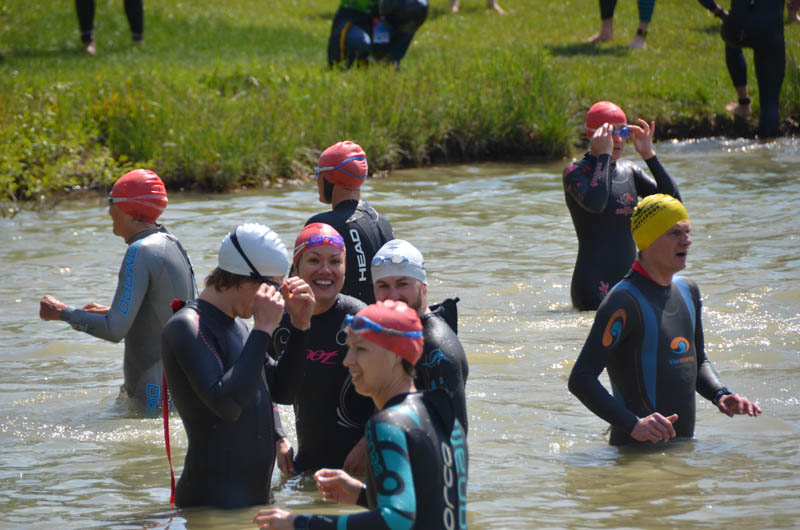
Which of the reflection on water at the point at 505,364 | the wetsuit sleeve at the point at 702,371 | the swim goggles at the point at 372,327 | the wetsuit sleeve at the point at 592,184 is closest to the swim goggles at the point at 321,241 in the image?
the reflection on water at the point at 505,364

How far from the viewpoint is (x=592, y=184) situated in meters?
8.69

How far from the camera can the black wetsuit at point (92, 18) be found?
2250 centimetres

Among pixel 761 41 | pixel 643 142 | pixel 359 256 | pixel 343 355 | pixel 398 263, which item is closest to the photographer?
pixel 398 263

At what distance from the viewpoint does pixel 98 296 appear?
11.1m

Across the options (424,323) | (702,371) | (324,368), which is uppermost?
(424,323)

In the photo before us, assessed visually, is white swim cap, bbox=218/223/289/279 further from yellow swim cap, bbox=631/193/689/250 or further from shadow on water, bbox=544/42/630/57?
shadow on water, bbox=544/42/630/57

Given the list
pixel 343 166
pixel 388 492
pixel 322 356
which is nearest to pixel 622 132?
pixel 343 166

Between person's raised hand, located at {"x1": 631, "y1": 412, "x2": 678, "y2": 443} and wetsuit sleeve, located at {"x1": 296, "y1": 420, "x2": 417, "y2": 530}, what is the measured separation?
2.14m

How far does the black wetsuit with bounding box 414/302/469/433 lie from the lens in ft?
16.7

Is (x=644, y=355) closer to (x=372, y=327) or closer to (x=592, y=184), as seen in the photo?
(x=372, y=327)

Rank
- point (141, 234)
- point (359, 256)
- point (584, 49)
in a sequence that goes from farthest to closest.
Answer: point (584, 49), point (141, 234), point (359, 256)

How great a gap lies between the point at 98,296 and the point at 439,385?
676 centimetres

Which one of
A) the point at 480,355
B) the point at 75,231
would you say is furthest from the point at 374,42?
the point at 480,355

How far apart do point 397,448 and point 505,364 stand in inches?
206
